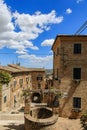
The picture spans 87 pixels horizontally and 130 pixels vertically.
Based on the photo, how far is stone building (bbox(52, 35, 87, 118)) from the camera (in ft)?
81.5

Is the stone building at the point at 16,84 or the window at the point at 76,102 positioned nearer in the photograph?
the window at the point at 76,102

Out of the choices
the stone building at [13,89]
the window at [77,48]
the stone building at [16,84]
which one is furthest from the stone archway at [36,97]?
the window at [77,48]

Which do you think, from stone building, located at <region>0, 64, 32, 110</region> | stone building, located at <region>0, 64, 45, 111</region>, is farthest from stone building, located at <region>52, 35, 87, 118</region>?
stone building, located at <region>0, 64, 32, 110</region>

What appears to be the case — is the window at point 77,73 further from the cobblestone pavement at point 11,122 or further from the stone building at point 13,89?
the stone building at point 13,89

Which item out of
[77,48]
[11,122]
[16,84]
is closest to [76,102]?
[77,48]

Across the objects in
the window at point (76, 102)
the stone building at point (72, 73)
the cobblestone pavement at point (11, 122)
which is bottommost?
the cobblestone pavement at point (11, 122)

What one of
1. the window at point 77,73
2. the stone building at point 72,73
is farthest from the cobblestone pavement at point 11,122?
the window at point 77,73

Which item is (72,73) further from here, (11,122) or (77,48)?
(11,122)

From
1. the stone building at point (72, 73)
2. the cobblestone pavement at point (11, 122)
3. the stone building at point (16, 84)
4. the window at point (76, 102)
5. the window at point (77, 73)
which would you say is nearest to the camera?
the cobblestone pavement at point (11, 122)

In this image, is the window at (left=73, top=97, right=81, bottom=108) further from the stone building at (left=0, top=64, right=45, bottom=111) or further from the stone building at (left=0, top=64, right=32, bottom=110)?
the stone building at (left=0, top=64, right=32, bottom=110)

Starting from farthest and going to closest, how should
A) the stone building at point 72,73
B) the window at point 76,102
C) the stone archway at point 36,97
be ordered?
the stone archway at point 36,97
the window at point 76,102
the stone building at point 72,73

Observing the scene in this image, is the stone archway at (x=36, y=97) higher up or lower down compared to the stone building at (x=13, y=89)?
lower down

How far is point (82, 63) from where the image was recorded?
2484cm

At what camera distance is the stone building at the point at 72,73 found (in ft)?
81.5
